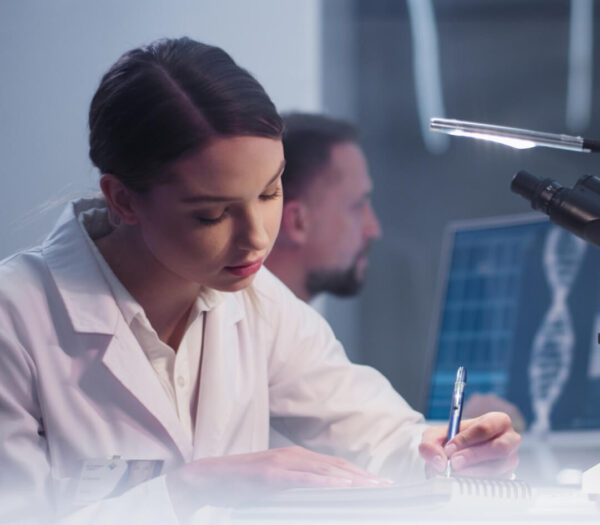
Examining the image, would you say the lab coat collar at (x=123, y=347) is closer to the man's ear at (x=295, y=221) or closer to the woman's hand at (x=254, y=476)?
the woman's hand at (x=254, y=476)

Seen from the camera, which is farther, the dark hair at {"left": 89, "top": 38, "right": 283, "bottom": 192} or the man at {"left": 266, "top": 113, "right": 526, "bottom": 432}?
the man at {"left": 266, "top": 113, "right": 526, "bottom": 432}

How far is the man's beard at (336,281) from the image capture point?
1.87 m

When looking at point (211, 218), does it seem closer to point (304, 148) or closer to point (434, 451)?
point (434, 451)

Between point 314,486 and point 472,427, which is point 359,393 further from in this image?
point 314,486

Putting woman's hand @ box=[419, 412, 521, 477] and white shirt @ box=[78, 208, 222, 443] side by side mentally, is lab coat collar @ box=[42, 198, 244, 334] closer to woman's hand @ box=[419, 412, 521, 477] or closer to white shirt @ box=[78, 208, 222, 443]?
white shirt @ box=[78, 208, 222, 443]

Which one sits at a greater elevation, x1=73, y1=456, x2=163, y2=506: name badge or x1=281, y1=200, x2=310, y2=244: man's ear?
x1=281, y1=200, x2=310, y2=244: man's ear

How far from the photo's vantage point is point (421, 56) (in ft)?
7.95

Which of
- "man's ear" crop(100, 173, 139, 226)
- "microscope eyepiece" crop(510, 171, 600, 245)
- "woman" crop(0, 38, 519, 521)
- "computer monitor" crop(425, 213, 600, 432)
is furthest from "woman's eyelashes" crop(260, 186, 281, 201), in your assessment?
"computer monitor" crop(425, 213, 600, 432)

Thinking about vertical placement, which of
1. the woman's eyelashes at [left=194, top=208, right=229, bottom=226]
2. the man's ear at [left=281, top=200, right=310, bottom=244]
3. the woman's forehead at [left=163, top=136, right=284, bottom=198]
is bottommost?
the man's ear at [left=281, top=200, right=310, bottom=244]

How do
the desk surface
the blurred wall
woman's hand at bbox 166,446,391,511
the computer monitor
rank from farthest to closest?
1. the computer monitor
2. the blurred wall
3. woman's hand at bbox 166,446,391,511
4. the desk surface

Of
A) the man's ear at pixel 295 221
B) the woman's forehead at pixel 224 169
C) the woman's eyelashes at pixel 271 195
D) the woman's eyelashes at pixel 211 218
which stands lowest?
the man's ear at pixel 295 221

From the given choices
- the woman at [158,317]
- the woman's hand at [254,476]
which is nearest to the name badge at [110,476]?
the woman at [158,317]

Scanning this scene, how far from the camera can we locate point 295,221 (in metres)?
1.86

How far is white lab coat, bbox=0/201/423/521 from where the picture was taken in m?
0.90
